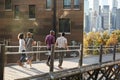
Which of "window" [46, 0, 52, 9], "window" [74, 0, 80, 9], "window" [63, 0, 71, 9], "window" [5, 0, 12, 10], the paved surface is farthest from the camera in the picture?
"window" [5, 0, 12, 10]

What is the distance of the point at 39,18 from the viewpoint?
60.3 meters

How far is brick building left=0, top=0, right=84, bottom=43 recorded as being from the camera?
2330 inches

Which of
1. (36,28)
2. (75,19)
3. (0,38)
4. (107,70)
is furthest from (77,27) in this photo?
(107,70)

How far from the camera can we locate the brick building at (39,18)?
194 ft

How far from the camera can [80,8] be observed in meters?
59.1

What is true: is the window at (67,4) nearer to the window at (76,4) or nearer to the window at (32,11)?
the window at (76,4)

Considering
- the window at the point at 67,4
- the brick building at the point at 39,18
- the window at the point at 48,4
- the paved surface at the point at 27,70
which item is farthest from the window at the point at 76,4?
the paved surface at the point at 27,70

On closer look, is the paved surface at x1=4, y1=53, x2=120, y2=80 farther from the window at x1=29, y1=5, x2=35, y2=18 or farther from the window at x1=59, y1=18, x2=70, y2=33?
the window at x1=29, y1=5, x2=35, y2=18

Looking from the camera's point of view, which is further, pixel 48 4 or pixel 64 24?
pixel 48 4

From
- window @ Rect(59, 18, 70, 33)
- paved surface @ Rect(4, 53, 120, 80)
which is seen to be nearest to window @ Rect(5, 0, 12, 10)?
window @ Rect(59, 18, 70, 33)

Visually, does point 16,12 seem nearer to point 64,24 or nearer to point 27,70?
point 64,24

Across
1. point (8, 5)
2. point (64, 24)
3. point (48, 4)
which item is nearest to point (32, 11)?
point (48, 4)

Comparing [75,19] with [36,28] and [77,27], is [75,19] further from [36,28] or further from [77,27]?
[36,28]

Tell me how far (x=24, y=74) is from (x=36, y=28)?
1760 inches
